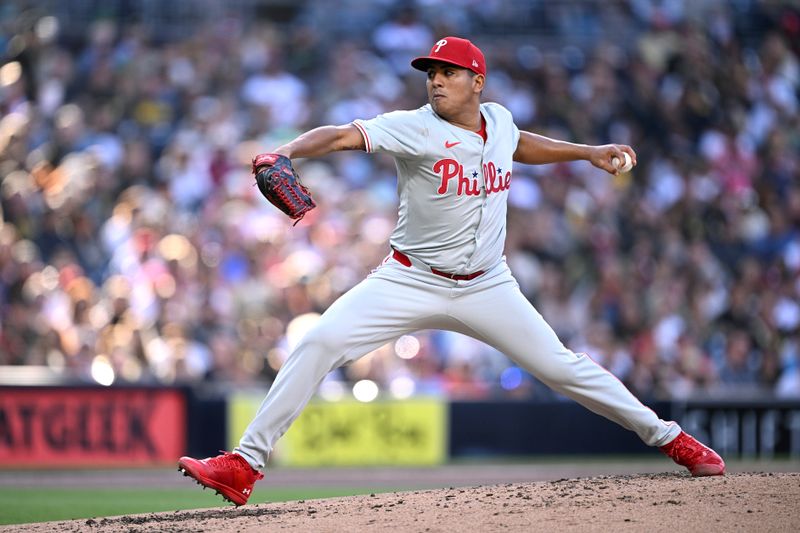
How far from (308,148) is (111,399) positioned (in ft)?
22.2

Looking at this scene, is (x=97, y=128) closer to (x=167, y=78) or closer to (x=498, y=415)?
(x=167, y=78)

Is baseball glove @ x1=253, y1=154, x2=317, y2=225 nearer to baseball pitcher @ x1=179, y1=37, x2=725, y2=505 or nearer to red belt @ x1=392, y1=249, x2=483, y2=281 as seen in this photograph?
baseball pitcher @ x1=179, y1=37, x2=725, y2=505

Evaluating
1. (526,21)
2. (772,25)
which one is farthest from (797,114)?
(526,21)

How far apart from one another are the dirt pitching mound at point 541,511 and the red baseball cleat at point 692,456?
0.10 meters

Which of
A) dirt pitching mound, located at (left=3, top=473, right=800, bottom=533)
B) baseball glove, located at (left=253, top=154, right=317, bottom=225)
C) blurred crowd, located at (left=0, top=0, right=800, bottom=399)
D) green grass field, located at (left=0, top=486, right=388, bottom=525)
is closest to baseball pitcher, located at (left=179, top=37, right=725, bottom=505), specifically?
dirt pitching mound, located at (left=3, top=473, right=800, bottom=533)

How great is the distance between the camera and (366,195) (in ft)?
44.8

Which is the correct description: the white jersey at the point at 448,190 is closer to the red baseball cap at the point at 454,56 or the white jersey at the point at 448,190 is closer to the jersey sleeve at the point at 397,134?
the jersey sleeve at the point at 397,134

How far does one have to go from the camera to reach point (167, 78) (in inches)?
562

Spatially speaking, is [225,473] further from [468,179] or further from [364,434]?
[364,434]

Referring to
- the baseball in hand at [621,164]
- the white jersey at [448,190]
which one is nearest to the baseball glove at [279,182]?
the white jersey at [448,190]

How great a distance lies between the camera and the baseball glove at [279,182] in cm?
538

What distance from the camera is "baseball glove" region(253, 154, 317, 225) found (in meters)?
5.38

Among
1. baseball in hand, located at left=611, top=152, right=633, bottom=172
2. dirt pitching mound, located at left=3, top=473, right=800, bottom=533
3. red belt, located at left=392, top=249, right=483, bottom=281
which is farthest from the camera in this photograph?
baseball in hand, located at left=611, top=152, right=633, bottom=172

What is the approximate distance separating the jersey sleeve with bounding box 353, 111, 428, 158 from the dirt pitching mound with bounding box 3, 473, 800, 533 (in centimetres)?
170
